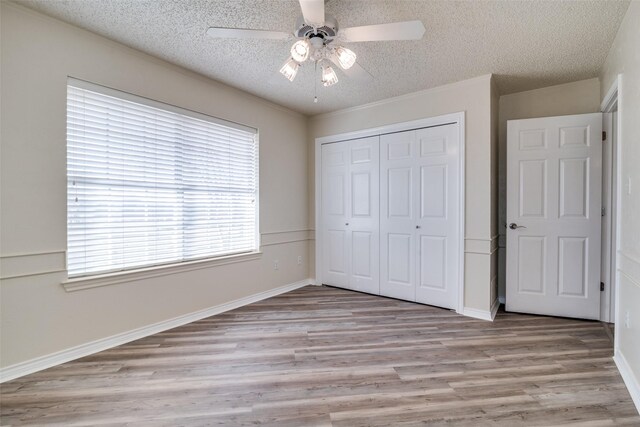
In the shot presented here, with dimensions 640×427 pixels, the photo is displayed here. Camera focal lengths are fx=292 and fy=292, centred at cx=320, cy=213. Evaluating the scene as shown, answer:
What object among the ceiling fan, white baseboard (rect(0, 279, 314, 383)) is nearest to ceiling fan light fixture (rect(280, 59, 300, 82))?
the ceiling fan

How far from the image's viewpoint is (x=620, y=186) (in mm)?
2162

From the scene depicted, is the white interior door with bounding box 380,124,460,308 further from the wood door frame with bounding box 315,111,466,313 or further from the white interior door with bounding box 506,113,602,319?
the white interior door with bounding box 506,113,602,319

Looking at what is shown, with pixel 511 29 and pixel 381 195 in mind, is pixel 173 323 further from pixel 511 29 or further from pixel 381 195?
pixel 511 29

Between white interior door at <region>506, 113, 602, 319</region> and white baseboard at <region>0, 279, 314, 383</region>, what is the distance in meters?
3.17

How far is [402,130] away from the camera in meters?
3.63

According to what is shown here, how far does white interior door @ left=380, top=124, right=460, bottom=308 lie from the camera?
10.9 ft

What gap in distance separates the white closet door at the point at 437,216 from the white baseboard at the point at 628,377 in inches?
51.7

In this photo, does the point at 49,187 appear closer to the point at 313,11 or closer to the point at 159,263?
the point at 159,263

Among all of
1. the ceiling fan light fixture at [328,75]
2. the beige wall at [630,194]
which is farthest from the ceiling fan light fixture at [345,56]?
the beige wall at [630,194]

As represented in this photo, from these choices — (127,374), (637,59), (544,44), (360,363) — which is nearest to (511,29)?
(544,44)

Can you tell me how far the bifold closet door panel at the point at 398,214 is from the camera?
3612 mm

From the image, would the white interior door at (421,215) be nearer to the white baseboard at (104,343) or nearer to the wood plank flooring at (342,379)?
the wood plank flooring at (342,379)

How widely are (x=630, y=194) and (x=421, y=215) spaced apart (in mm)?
1797

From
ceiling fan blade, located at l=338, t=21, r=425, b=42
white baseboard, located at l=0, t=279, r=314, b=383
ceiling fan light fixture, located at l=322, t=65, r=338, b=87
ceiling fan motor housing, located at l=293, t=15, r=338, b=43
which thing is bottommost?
white baseboard, located at l=0, t=279, r=314, b=383
